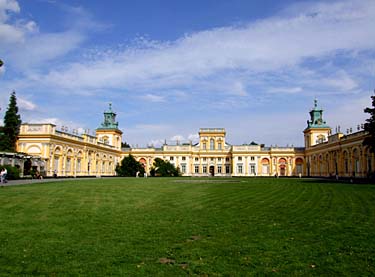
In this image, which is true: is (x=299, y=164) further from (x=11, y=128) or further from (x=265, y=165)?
(x=11, y=128)

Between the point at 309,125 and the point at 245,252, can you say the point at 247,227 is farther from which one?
the point at 309,125

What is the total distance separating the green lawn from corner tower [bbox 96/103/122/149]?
65.4 meters

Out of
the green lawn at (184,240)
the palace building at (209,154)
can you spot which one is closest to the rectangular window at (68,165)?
the palace building at (209,154)

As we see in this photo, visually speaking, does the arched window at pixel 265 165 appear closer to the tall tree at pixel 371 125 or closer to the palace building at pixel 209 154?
the palace building at pixel 209 154

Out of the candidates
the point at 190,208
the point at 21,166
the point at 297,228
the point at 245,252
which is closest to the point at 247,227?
the point at 297,228

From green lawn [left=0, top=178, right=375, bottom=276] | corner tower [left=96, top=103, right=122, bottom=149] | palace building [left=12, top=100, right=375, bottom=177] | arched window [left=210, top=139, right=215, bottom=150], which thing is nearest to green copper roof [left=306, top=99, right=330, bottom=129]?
palace building [left=12, top=100, right=375, bottom=177]

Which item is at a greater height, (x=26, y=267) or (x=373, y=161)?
(x=373, y=161)

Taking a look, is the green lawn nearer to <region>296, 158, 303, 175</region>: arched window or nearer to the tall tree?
the tall tree

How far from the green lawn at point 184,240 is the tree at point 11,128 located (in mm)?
37028

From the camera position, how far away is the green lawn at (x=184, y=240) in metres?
6.41

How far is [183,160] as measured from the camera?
274 feet

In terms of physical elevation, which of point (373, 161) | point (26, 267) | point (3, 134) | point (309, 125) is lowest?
point (26, 267)

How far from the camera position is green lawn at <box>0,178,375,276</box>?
6406 mm

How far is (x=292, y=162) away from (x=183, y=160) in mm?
24922
